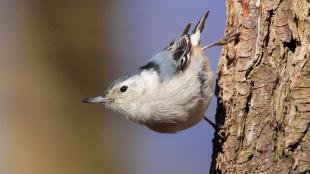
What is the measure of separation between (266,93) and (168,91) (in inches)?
31.6

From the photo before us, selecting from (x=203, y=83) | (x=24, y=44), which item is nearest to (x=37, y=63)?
(x=24, y=44)

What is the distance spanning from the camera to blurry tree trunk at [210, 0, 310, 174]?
2377 mm

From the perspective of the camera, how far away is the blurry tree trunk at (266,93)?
2.38 meters

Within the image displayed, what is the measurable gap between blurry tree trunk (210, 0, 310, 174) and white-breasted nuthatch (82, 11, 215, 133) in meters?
0.25

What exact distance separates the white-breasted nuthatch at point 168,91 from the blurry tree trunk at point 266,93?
9.9 inches

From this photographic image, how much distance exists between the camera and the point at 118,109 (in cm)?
354

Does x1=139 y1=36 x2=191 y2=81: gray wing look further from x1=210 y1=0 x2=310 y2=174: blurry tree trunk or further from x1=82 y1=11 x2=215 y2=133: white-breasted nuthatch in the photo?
x1=210 y1=0 x2=310 y2=174: blurry tree trunk

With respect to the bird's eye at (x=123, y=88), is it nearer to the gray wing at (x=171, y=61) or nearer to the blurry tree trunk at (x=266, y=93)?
the gray wing at (x=171, y=61)

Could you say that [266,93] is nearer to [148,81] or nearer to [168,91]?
[168,91]

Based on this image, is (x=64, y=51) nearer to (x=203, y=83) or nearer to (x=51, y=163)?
(x=51, y=163)

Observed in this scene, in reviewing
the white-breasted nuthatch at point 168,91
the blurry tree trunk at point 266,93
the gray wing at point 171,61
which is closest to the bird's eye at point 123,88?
the white-breasted nuthatch at point 168,91

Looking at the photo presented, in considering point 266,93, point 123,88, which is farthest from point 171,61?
point 266,93

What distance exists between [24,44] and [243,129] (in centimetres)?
269

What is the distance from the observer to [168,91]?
331 centimetres
